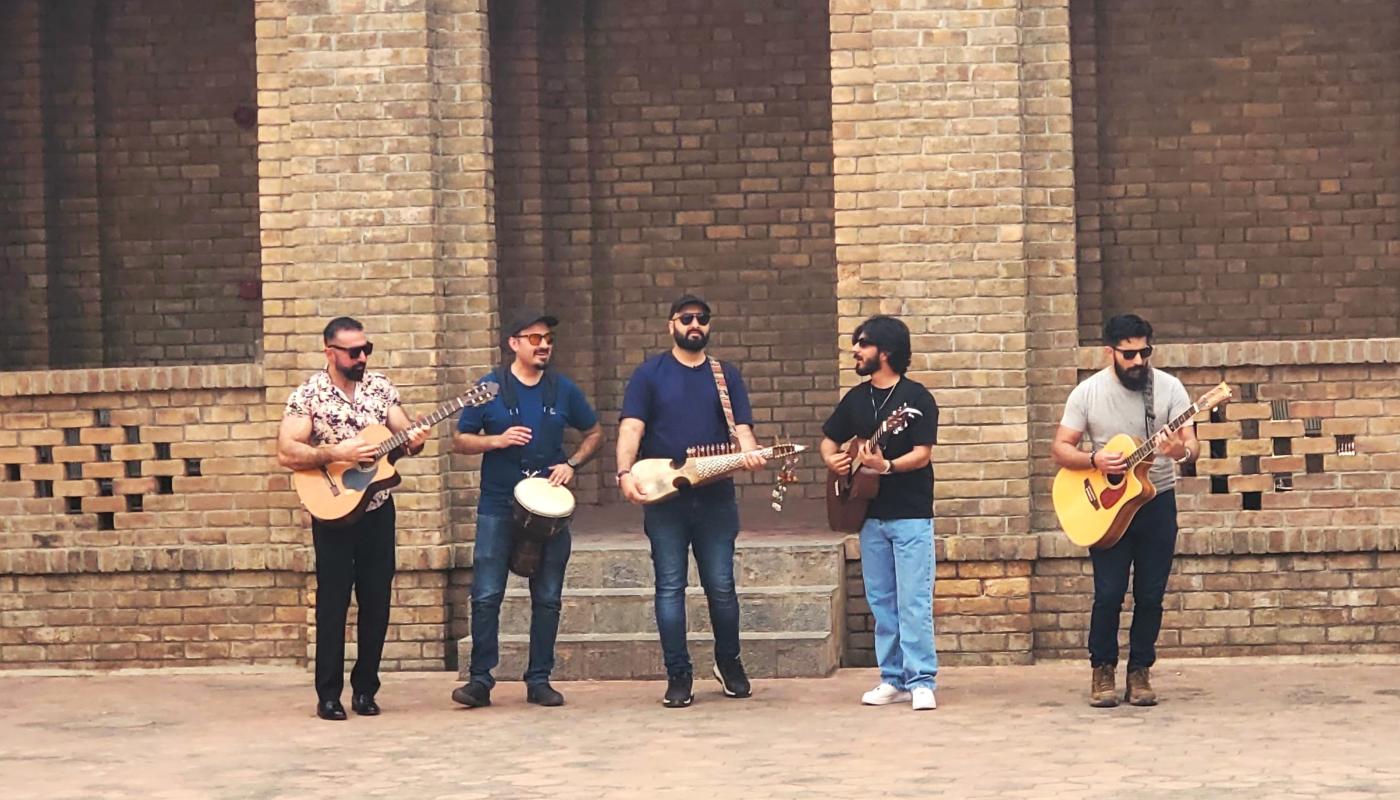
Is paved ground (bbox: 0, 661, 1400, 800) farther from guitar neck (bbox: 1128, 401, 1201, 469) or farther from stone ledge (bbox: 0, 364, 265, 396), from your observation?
stone ledge (bbox: 0, 364, 265, 396)

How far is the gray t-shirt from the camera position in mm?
10203

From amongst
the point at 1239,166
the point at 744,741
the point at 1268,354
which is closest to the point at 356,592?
the point at 744,741

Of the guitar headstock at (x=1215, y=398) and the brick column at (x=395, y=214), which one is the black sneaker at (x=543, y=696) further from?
the guitar headstock at (x=1215, y=398)

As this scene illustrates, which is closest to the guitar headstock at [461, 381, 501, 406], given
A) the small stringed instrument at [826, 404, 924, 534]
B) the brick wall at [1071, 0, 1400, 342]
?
the small stringed instrument at [826, 404, 924, 534]

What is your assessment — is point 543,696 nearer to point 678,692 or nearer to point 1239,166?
point 678,692

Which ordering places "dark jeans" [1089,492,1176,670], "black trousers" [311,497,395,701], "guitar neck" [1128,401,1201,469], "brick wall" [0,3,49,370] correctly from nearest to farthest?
"guitar neck" [1128,401,1201,469], "dark jeans" [1089,492,1176,670], "black trousers" [311,497,395,701], "brick wall" [0,3,49,370]

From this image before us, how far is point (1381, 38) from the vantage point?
547 inches

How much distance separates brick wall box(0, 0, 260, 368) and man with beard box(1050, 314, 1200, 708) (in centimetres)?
617

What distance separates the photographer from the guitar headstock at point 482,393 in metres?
10.5

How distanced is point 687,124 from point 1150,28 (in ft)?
9.15

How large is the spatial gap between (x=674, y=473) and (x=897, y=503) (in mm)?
975

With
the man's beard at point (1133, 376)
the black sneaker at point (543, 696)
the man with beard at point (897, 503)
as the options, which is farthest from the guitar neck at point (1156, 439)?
the black sneaker at point (543, 696)

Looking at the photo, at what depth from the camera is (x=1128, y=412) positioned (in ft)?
33.5

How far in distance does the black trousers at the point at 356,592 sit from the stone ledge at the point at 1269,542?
3.39 m
